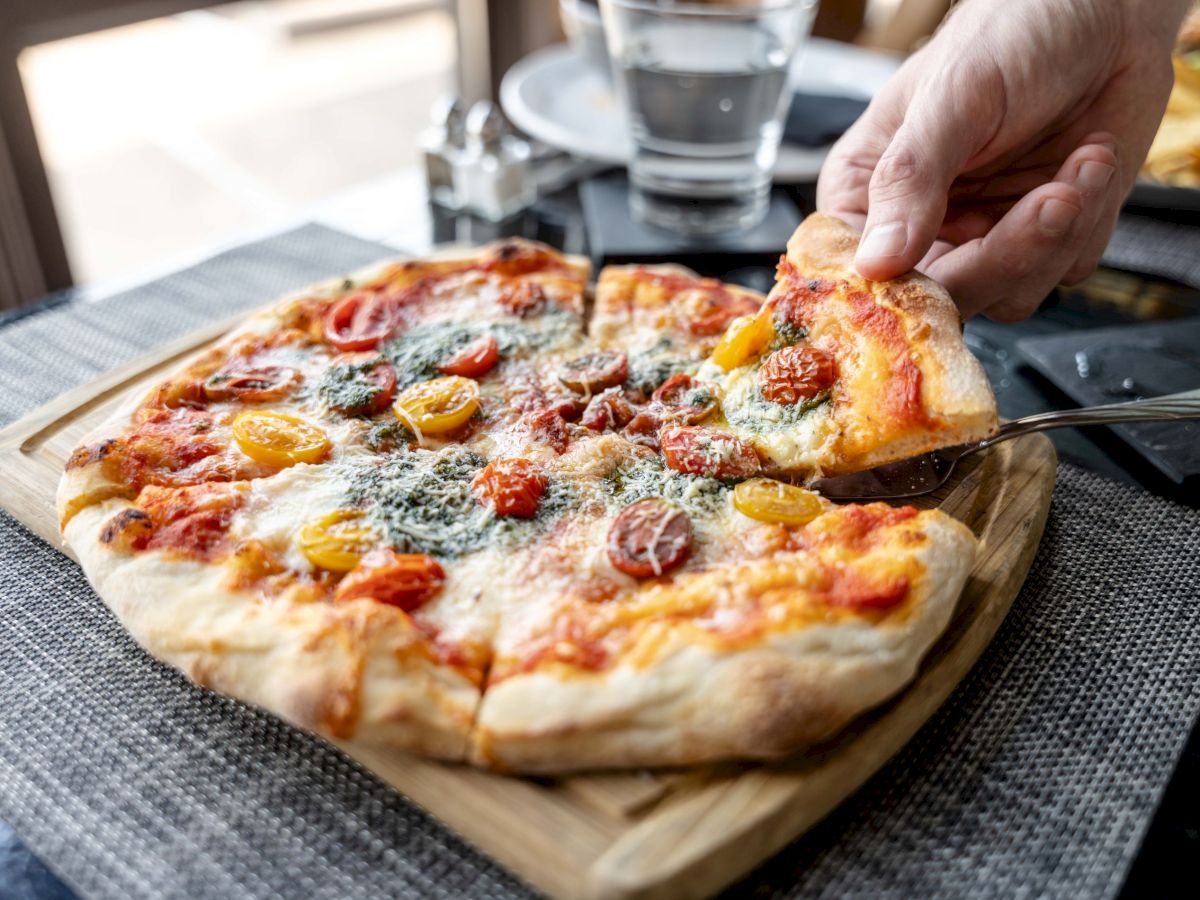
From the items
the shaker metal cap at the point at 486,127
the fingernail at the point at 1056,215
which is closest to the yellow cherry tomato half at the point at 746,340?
the fingernail at the point at 1056,215

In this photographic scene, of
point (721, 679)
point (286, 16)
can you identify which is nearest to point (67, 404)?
point (721, 679)

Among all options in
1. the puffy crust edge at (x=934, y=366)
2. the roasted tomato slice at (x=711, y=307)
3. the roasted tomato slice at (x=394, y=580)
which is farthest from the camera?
the roasted tomato slice at (x=711, y=307)

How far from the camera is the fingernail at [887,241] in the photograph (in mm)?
2582

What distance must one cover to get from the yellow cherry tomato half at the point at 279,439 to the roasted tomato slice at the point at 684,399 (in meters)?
0.89

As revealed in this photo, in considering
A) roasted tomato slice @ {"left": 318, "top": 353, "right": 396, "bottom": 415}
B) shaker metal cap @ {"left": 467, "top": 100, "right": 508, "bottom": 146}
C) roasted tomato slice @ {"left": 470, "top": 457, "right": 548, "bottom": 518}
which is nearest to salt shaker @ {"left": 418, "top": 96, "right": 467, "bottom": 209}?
shaker metal cap @ {"left": 467, "top": 100, "right": 508, "bottom": 146}

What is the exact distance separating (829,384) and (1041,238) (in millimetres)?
741

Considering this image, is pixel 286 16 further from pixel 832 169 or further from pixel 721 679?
pixel 721 679

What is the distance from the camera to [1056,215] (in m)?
2.72

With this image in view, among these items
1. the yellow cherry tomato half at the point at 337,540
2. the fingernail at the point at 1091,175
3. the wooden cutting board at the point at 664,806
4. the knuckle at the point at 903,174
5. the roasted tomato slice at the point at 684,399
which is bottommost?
the wooden cutting board at the point at 664,806

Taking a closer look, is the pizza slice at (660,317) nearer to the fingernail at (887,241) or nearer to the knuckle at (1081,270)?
the fingernail at (887,241)

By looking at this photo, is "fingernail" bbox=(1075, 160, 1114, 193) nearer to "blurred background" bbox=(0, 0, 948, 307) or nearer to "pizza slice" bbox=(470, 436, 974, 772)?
"pizza slice" bbox=(470, 436, 974, 772)

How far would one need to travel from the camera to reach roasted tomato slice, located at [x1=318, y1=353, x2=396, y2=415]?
271 cm

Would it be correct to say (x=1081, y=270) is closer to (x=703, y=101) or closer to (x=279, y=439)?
(x=703, y=101)

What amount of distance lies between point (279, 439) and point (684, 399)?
1.06m
